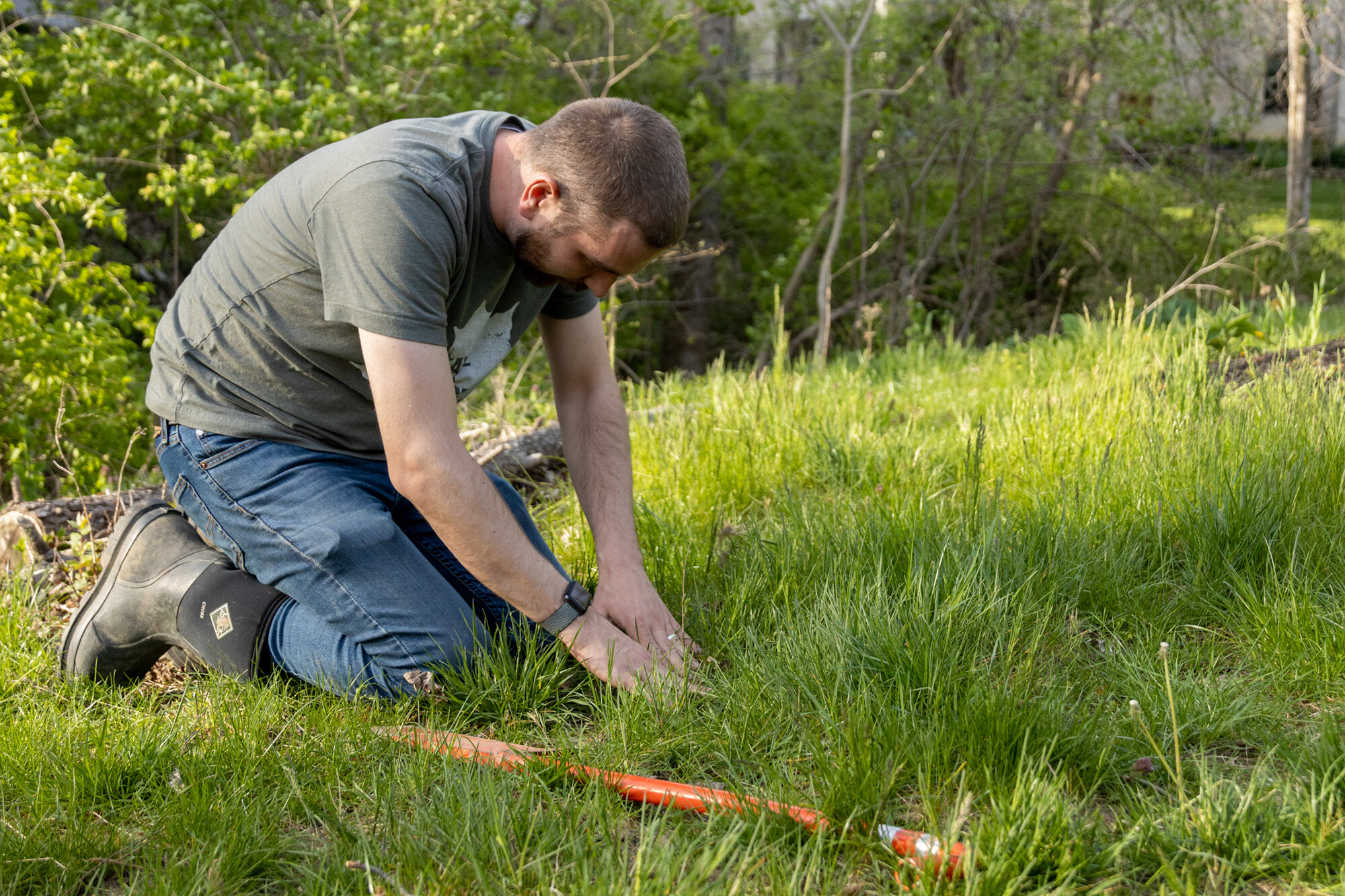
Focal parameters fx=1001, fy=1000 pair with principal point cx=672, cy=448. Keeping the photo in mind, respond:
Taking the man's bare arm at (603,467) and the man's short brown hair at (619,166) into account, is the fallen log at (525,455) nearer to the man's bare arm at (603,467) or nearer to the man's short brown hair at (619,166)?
the man's bare arm at (603,467)

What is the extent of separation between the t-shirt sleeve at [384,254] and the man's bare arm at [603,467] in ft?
2.29

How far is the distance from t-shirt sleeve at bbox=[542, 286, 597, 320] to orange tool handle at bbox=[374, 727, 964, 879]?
1.26 meters

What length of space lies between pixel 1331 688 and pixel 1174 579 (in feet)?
1.72

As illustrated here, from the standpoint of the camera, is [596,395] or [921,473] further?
[921,473]

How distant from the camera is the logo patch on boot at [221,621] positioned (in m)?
2.47

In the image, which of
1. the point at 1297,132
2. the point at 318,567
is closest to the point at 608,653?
the point at 318,567

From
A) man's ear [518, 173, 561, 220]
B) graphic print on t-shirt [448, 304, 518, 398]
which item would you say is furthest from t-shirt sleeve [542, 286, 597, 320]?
man's ear [518, 173, 561, 220]

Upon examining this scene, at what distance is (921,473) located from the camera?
10.8 feet

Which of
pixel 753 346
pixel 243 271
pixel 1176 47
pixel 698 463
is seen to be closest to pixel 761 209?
pixel 753 346

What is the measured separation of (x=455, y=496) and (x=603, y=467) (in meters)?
0.67

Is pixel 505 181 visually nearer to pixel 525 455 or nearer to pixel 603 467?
pixel 603 467

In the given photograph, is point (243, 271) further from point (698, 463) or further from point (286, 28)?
point (286, 28)

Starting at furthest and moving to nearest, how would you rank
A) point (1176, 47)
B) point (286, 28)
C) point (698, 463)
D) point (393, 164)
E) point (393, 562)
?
1. point (1176, 47)
2. point (286, 28)
3. point (698, 463)
4. point (393, 562)
5. point (393, 164)

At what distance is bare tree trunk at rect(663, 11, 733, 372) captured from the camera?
10164 millimetres
